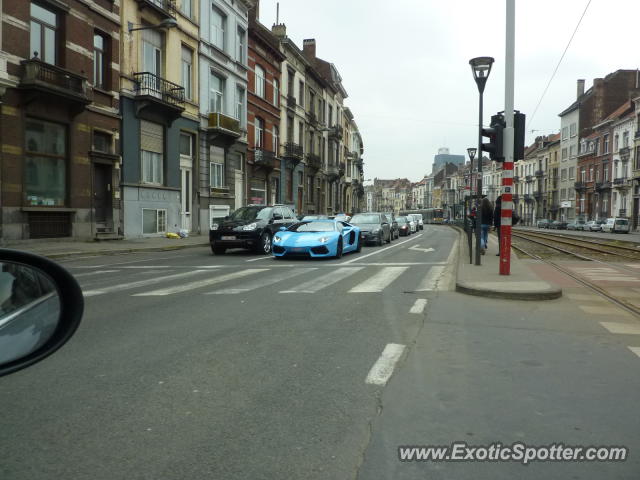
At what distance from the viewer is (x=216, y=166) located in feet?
98.1

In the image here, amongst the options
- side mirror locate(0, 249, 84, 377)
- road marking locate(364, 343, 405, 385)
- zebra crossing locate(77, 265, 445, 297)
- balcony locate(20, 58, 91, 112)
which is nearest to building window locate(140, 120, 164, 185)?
balcony locate(20, 58, 91, 112)

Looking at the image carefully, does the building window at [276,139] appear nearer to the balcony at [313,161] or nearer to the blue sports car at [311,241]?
the balcony at [313,161]

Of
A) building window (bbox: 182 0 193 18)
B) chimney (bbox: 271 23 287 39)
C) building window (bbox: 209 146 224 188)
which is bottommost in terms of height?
building window (bbox: 209 146 224 188)

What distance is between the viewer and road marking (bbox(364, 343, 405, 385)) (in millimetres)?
4114

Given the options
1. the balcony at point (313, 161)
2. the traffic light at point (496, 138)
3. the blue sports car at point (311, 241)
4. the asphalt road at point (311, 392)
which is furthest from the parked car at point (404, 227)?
the asphalt road at point (311, 392)

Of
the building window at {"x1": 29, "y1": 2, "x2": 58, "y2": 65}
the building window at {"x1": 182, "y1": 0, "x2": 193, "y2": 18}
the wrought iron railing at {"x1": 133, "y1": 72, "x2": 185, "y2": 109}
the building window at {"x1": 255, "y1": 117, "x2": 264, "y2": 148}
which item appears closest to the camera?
the building window at {"x1": 29, "y1": 2, "x2": 58, "y2": 65}

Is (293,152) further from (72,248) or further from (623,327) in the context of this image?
(623,327)

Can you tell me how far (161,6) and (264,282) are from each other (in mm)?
19267

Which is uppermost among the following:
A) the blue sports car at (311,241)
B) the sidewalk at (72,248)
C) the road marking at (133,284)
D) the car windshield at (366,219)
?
the car windshield at (366,219)

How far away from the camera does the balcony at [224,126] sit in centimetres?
2820

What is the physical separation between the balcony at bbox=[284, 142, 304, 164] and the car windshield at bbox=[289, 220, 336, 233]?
2488 cm

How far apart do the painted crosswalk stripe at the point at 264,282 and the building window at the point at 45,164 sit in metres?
10.6

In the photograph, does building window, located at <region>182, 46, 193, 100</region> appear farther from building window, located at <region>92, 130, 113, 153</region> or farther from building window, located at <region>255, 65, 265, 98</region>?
building window, located at <region>255, 65, 265, 98</region>

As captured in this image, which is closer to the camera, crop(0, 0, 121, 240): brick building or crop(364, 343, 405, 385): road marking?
crop(364, 343, 405, 385): road marking
